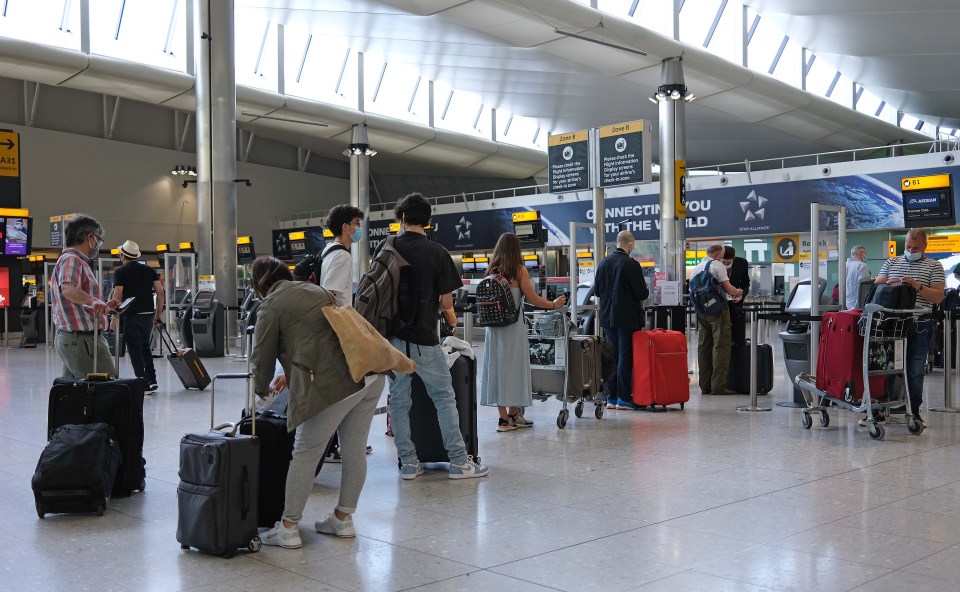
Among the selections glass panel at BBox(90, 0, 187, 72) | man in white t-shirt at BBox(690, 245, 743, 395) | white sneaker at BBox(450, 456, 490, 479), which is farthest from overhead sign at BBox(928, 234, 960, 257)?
glass panel at BBox(90, 0, 187, 72)

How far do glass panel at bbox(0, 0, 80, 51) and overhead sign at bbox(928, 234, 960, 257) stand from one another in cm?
2135

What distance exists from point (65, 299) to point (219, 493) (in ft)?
7.54

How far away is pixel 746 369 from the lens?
8.83 metres

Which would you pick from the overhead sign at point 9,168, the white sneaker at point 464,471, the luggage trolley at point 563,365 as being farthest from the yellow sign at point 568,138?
the overhead sign at point 9,168

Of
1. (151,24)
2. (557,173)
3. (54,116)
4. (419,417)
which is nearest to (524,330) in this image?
(419,417)

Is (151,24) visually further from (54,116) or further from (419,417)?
(419,417)

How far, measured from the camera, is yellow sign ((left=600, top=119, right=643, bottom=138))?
12156 mm

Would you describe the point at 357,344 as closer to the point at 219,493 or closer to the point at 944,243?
the point at 219,493

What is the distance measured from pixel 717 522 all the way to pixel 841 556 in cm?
62

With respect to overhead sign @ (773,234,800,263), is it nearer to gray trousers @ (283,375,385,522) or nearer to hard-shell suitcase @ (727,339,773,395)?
hard-shell suitcase @ (727,339,773,395)

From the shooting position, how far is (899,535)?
360cm

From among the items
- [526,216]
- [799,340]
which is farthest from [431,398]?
[526,216]

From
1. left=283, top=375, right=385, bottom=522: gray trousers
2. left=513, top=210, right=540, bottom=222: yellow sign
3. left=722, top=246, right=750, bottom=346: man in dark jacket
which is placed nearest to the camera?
left=283, top=375, right=385, bottom=522: gray trousers

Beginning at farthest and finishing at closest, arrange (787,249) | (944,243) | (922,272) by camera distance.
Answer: (787,249) < (944,243) < (922,272)
